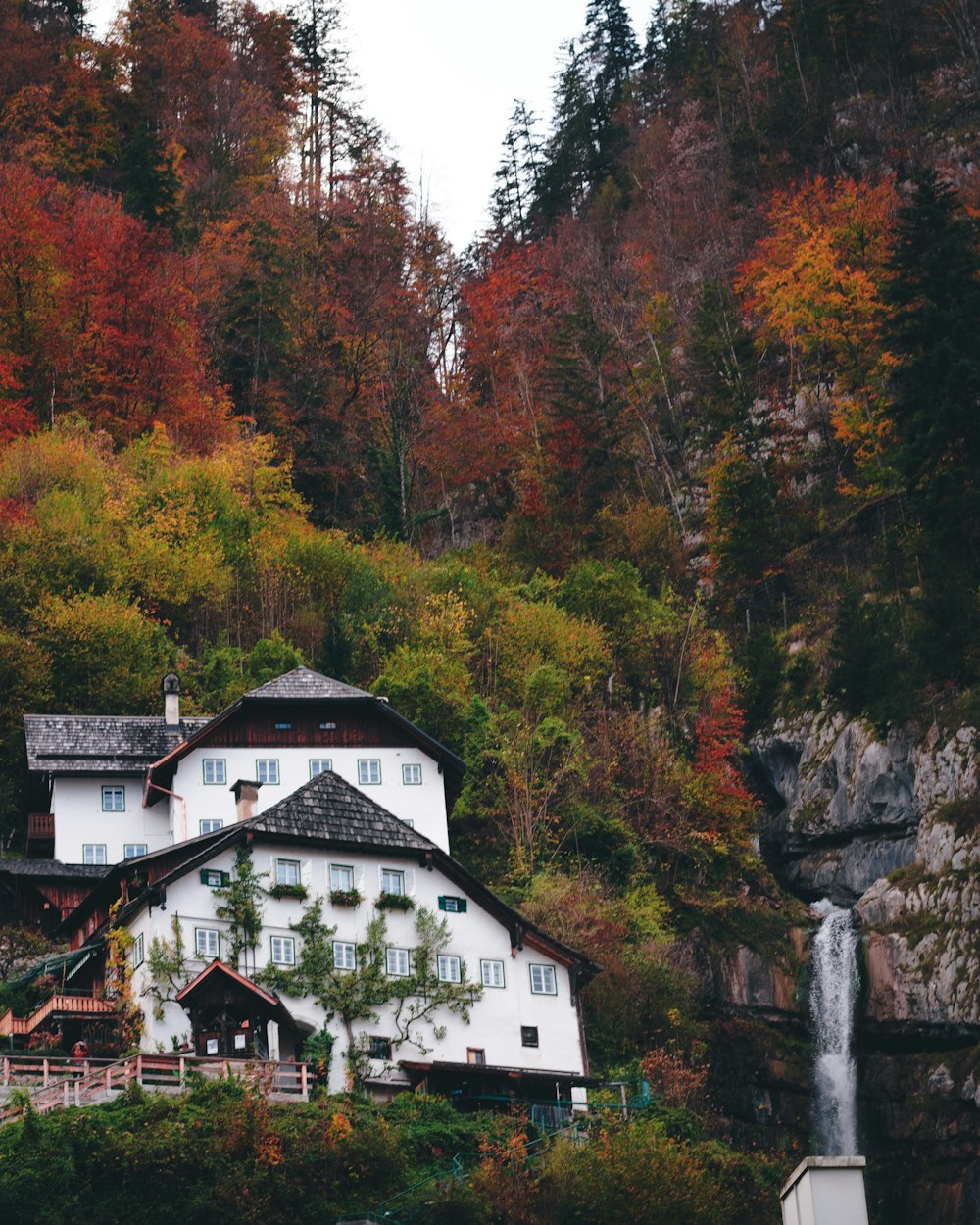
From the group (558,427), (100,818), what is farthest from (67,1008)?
(558,427)

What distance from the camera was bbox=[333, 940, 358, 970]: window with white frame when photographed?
49.1 meters

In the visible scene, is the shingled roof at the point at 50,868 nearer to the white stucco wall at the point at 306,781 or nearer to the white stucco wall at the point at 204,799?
the white stucco wall at the point at 204,799

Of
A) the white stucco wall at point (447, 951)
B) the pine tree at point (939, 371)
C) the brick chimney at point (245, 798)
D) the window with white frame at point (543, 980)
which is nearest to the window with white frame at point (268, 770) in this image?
the brick chimney at point (245, 798)

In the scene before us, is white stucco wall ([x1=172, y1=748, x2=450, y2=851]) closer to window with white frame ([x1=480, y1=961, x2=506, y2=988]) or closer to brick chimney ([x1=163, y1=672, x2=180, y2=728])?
brick chimney ([x1=163, y1=672, x2=180, y2=728])

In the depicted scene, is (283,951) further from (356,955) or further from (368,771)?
(368,771)

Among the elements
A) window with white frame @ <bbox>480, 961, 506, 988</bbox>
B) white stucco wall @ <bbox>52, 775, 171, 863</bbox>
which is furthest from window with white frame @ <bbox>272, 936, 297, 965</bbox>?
white stucco wall @ <bbox>52, 775, 171, 863</bbox>

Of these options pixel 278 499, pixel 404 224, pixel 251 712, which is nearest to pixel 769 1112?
pixel 251 712

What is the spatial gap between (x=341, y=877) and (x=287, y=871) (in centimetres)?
160

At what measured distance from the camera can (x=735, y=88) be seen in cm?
10794

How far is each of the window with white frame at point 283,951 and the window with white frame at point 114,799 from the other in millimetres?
14795

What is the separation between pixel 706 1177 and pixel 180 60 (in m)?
87.6

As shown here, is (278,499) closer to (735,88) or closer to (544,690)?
(544,690)

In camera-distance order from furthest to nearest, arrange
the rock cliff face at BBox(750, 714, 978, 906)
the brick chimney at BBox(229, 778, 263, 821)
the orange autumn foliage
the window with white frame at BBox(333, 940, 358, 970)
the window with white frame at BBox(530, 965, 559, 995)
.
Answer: the orange autumn foliage < the rock cliff face at BBox(750, 714, 978, 906) < the brick chimney at BBox(229, 778, 263, 821) < the window with white frame at BBox(530, 965, 559, 995) < the window with white frame at BBox(333, 940, 358, 970)

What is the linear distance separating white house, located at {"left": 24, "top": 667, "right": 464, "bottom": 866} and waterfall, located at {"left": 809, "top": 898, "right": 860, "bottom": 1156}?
14.1 meters
